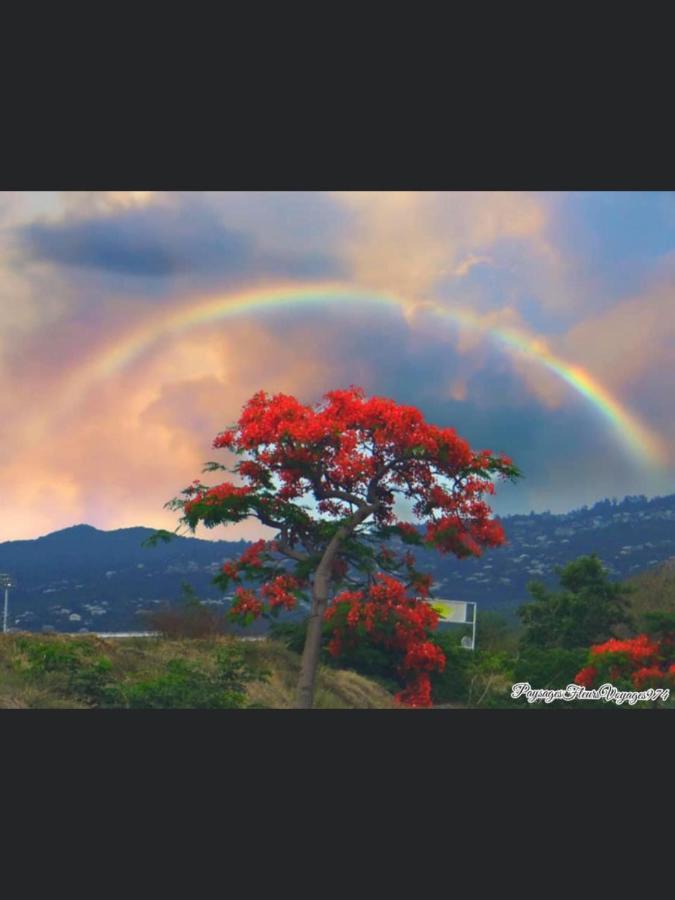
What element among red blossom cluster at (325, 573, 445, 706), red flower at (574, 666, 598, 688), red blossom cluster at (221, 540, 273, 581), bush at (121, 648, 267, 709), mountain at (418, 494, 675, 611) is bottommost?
bush at (121, 648, 267, 709)

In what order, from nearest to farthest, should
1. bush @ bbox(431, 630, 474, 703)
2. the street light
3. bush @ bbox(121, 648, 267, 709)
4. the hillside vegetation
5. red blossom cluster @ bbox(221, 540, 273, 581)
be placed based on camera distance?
bush @ bbox(121, 648, 267, 709) → red blossom cluster @ bbox(221, 540, 273, 581) → bush @ bbox(431, 630, 474, 703) → the street light → the hillside vegetation

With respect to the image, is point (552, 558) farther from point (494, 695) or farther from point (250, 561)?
point (250, 561)

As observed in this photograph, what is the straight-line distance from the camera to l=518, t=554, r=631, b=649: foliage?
1662 cm

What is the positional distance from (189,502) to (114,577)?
21.2 ft

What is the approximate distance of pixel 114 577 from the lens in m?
18.2

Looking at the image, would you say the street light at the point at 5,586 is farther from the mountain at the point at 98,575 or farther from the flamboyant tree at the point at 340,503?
the flamboyant tree at the point at 340,503

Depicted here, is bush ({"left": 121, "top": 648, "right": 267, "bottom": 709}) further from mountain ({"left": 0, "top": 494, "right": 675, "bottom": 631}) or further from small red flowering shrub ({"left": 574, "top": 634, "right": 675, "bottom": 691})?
small red flowering shrub ({"left": 574, "top": 634, "right": 675, "bottom": 691})

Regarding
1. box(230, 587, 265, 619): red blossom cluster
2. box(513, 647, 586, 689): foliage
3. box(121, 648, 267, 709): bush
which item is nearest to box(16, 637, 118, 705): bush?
box(121, 648, 267, 709): bush

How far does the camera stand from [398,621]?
39.9 ft

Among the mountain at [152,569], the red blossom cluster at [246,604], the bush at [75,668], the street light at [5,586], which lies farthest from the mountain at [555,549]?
the bush at [75,668]

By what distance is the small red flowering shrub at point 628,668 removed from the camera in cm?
1303

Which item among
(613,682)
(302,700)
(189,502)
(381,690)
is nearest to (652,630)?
(613,682)

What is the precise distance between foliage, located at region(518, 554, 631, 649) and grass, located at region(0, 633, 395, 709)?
433 centimetres

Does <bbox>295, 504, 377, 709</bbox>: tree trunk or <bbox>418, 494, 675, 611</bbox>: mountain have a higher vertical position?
<bbox>418, 494, 675, 611</bbox>: mountain
